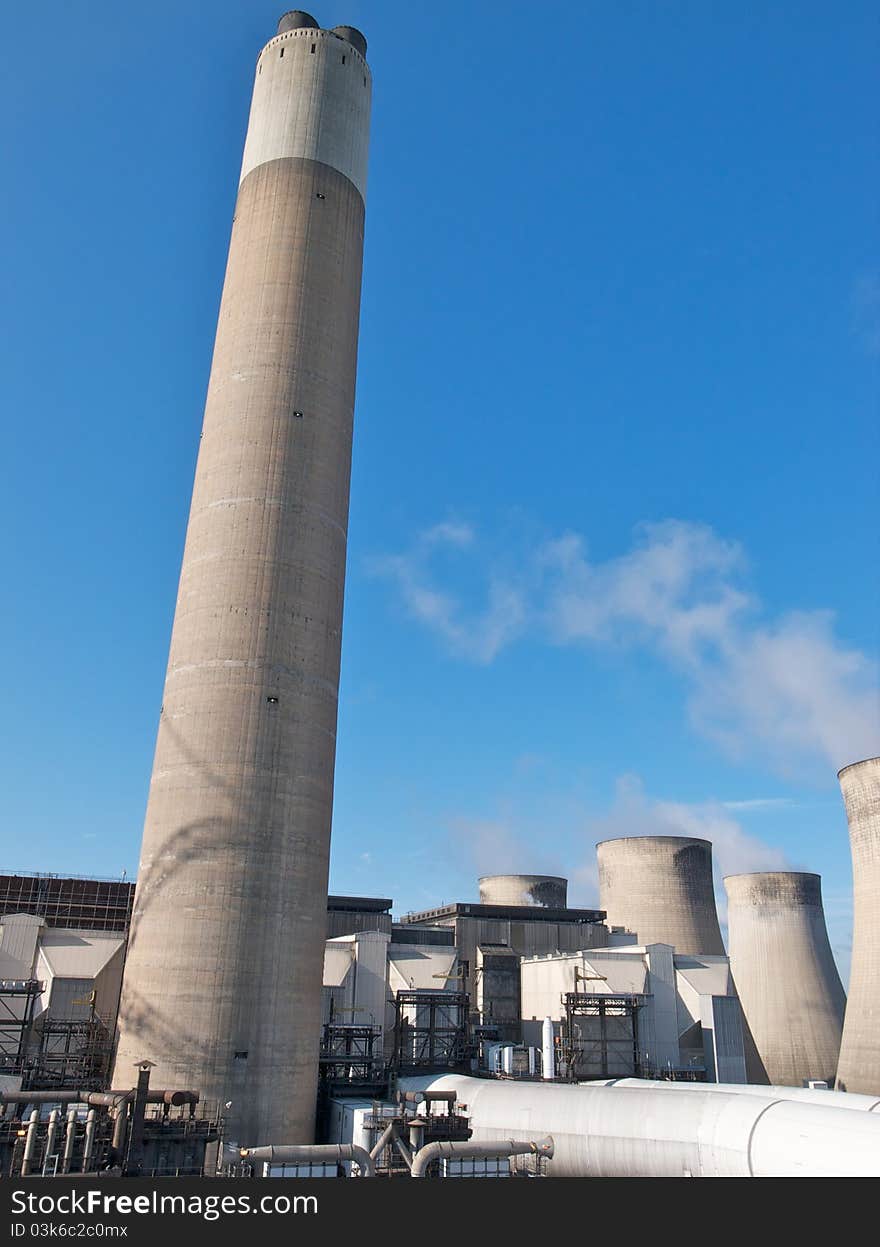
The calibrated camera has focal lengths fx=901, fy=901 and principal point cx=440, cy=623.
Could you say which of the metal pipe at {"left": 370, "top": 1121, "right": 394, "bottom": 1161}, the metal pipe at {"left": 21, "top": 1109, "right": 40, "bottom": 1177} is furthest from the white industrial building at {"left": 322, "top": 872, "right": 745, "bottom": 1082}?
the metal pipe at {"left": 21, "top": 1109, "right": 40, "bottom": 1177}

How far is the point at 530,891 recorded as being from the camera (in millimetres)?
66438

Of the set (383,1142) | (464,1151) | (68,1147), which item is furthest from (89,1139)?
(464,1151)

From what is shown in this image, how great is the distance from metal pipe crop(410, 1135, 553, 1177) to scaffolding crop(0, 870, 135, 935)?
35.1m

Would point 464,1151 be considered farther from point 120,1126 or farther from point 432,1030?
point 432,1030

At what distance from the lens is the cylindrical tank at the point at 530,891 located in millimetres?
A: 66312

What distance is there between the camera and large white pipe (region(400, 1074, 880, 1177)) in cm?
1834

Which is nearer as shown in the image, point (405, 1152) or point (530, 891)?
point (405, 1152)

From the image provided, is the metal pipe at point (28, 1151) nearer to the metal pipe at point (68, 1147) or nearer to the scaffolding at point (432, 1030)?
the metal pipe at point (68, 1147)

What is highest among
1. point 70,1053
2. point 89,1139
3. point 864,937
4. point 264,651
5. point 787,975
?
point 264,651

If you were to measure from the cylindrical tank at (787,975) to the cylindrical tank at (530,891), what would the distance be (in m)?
12.4

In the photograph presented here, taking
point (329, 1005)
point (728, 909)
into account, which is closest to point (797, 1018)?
point (728, 909)

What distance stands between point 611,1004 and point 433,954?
30.2ft

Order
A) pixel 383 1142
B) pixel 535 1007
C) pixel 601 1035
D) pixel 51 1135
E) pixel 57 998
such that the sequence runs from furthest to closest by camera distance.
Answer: pixel 535 1007 < pixel 601 1035 < pixel 57 998 < pixel 383 1142 < pixel 51 1135

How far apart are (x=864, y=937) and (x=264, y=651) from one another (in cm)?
3517
